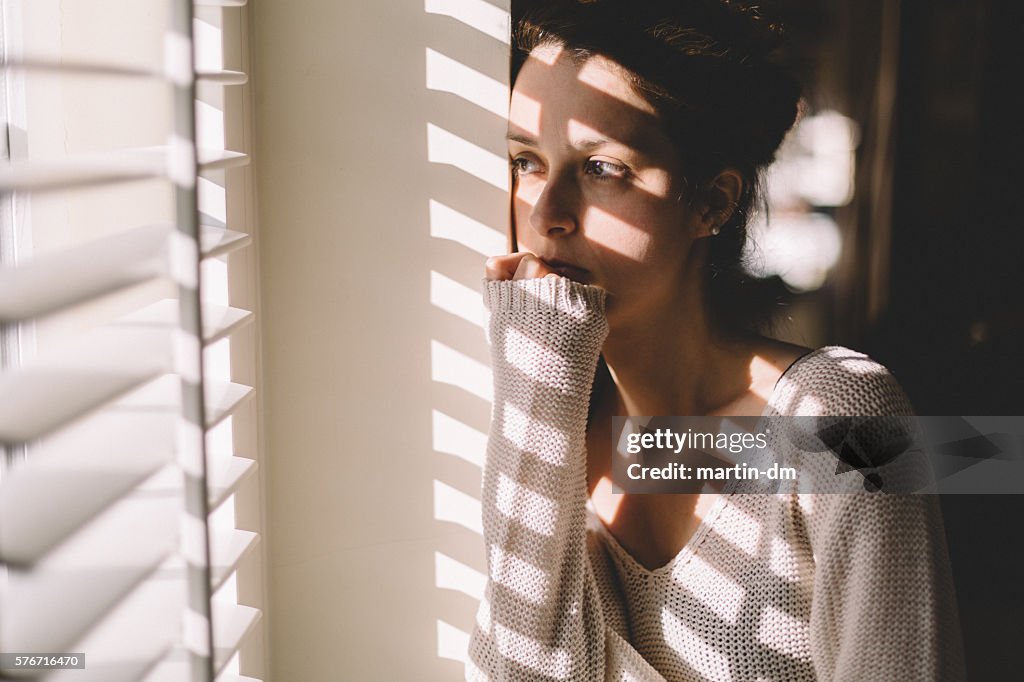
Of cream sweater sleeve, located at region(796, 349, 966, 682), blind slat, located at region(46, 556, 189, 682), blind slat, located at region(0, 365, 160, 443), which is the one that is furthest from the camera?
cream sweater sleeve, located at region(796, 349, 966, 682)

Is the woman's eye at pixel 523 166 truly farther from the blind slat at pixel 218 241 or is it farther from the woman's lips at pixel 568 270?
the blind slat at pixel 218 241

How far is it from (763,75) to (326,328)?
1.53 ft

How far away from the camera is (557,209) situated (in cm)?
73

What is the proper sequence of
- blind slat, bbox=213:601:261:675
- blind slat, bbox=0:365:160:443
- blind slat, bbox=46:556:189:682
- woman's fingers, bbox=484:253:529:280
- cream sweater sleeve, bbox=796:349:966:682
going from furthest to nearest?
1. woman's fingers, bbox=484:253:529:280
2. cream sweater sleeve, bbox=796:349:966:682
3. blind slat, bbox=213:601:261:675
4. blind slat, bbox=46:556:189:682
5. blind slat, bbox=0:365:160:443

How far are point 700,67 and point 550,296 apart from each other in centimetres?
24

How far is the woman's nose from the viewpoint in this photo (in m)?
0.73

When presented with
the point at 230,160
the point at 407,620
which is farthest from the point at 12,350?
the point at 407,620

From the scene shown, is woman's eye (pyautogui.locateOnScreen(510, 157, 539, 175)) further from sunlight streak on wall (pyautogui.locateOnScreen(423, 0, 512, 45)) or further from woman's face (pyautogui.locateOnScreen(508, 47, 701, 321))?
sunlight streak on wall (pyautogui.locateOnScreen(423, 0, 512, 45))

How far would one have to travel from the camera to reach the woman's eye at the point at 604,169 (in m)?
0.72

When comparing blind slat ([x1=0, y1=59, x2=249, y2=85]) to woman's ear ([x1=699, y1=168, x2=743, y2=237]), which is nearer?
blind slat ([x1=0, y1=59, x2=249, y2=85])

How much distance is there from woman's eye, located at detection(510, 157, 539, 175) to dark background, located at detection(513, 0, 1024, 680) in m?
0.24

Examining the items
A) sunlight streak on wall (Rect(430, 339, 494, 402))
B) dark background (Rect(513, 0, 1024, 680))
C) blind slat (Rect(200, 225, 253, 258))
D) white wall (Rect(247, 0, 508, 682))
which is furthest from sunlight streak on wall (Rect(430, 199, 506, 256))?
dark background (Rect(513, 0, 1024, 680))

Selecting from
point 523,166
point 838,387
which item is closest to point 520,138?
point 523,166

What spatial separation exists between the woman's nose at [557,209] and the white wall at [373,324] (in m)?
0.05
